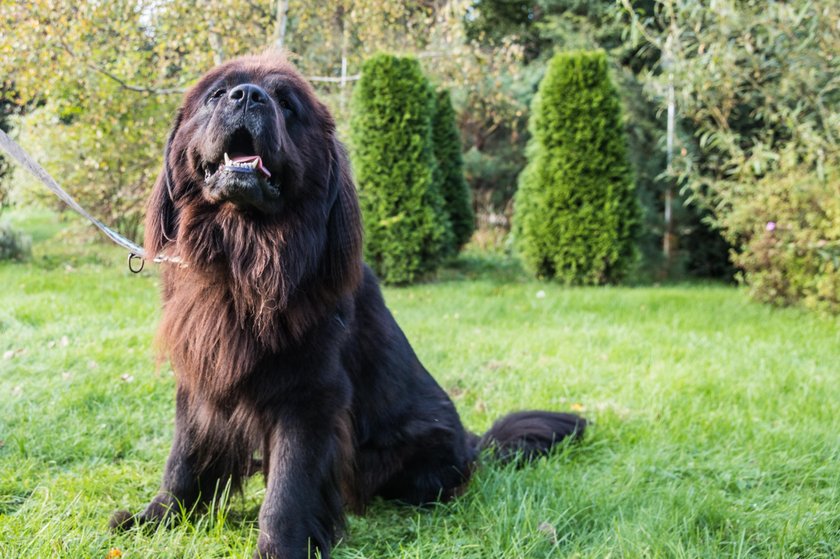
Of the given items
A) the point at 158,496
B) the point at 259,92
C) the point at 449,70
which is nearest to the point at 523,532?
the point at 158,496

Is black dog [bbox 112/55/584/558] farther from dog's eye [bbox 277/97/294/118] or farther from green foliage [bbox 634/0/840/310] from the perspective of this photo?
green foliage [bbox 634/0/840/310]

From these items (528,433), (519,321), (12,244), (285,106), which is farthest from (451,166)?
(285,106)

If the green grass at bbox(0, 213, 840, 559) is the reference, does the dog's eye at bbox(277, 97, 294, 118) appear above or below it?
above

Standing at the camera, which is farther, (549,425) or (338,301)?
(549,425)

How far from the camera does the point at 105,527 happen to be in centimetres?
221

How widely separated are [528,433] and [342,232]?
4.45 feet

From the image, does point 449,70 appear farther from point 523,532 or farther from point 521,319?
point 523,532

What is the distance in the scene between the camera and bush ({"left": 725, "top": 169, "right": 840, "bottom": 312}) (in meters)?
6.21

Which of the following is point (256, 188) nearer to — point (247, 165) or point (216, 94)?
point (247, 165)

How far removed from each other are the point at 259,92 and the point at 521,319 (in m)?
4.74

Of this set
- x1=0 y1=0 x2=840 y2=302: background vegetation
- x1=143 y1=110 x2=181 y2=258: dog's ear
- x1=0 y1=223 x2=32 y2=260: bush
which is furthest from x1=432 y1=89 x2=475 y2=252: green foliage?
x1=143 y1=110 x2=181 y2=258: dog's ear

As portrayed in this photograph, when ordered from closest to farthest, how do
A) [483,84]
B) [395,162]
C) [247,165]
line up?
[247,165] < [395,162] < [483,84]

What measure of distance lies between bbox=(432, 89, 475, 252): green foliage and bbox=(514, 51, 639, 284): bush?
185cm

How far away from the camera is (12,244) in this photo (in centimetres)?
883
